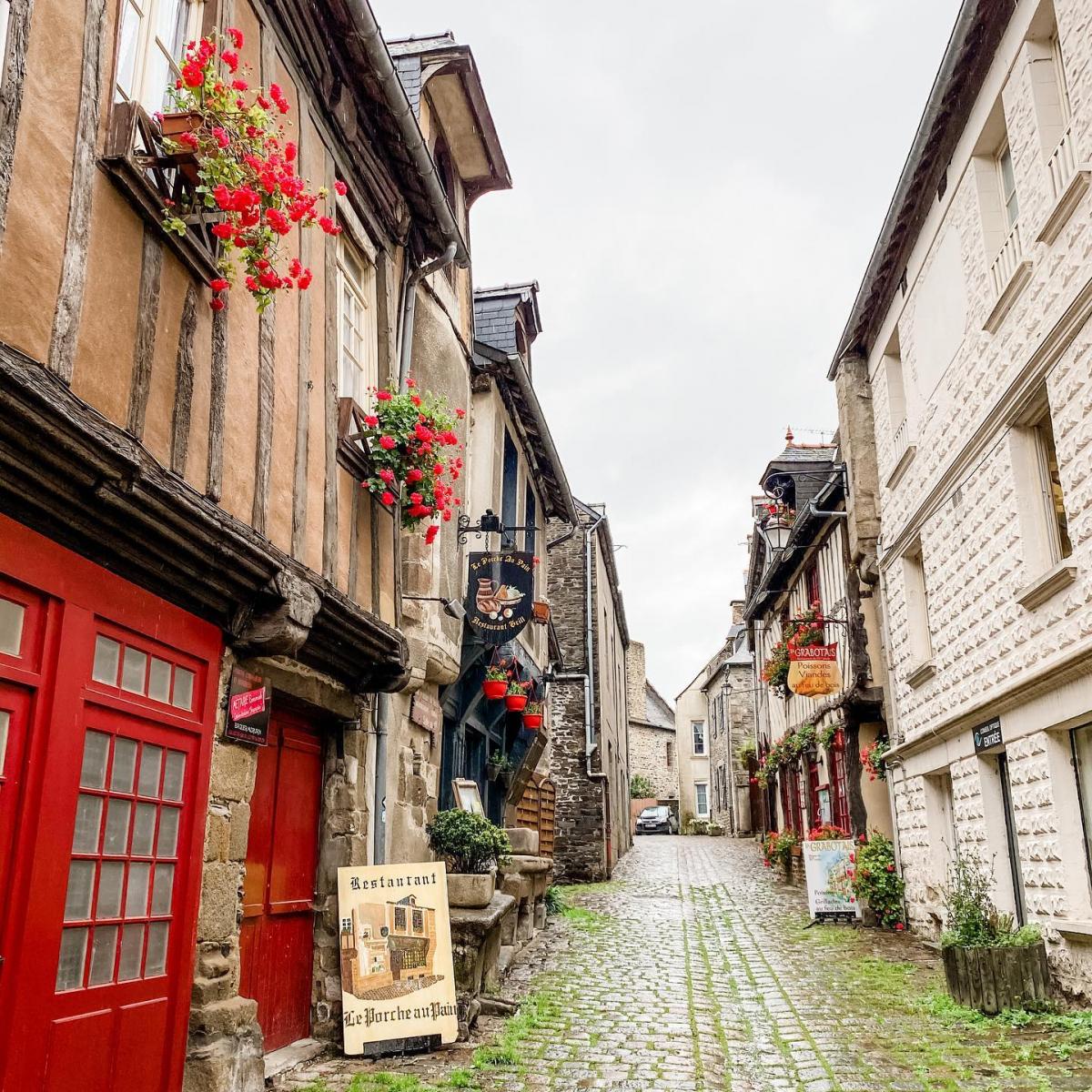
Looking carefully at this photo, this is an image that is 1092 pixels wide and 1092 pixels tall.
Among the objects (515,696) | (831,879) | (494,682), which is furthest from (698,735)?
(494,682)

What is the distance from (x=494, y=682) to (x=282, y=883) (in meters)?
4.09

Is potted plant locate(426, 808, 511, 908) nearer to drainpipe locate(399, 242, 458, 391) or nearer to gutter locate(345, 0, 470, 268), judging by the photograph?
drainpipe locate(399, 242, 458, 391)

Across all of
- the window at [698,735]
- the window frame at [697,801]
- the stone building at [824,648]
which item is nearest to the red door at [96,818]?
the stone building at [824,648]

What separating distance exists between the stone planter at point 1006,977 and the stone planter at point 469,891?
3176mm

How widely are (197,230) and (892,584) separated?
860cm

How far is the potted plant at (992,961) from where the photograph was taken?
6.45m

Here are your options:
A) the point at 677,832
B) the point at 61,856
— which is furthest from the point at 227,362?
the point at 677,832

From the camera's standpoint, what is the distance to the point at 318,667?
567 centimetres

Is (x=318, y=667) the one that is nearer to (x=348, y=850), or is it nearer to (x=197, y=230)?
(x=348, y=850)

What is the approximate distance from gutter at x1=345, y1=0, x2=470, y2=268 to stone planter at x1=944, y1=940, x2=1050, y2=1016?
6053 millimetres

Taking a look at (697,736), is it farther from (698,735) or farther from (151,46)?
(151,46)

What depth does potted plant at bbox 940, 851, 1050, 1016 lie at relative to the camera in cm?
645

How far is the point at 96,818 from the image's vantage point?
3654 mm

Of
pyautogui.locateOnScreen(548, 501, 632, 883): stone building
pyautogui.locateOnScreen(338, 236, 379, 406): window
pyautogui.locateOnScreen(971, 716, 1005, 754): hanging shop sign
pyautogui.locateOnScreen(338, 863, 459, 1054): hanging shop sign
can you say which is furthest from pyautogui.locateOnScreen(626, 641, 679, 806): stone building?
pyautogui.locateOnScreen(338, 863, 459, 1054): hanging shop sign
